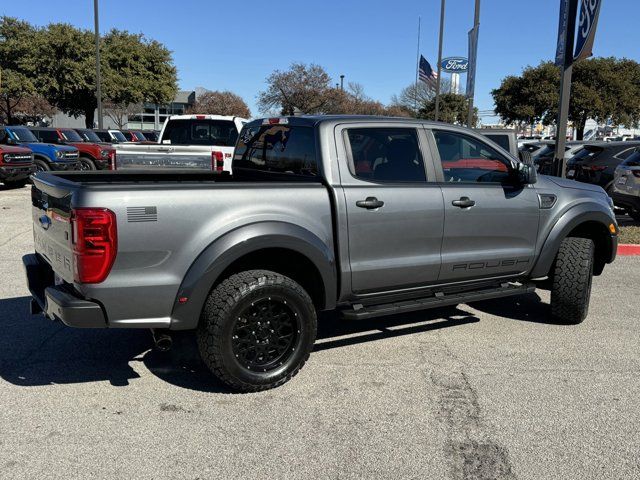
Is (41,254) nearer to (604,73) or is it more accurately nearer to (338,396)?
(338,396)

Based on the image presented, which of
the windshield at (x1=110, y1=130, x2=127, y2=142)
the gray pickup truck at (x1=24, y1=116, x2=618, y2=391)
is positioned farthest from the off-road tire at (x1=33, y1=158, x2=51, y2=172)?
the gray pickup truck at (x1=24, y1=116, x2=618, y2=391)

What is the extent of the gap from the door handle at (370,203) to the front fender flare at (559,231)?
1.85 metres

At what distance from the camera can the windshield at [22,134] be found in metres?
18.8

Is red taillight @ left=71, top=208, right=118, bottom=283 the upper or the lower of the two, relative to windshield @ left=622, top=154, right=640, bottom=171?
lower

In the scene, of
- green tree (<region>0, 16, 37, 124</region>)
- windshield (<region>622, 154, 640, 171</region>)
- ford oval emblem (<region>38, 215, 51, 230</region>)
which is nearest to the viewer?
ford oval emblem (<region>38, 215, 51, 230</region>)

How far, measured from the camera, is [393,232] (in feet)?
14.4

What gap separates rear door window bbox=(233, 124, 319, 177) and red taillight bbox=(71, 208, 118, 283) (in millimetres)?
1572

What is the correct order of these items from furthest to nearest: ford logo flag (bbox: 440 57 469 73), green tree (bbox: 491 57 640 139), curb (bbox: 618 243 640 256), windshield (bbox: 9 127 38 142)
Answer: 1. green tree (bbox: 491 57 640 139)
2. ford logo flag (bbox: 440 57 469 73)
3. windshield (bbox: 9 127 38 142)
4. curb (bbox: 618 243 640 256)

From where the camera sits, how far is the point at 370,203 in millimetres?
4254

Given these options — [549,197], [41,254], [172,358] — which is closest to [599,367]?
[549,197]

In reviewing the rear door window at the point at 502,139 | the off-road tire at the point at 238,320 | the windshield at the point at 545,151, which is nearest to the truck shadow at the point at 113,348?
the off-road tire at the point at 238,320

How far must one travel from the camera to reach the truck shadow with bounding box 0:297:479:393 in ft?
13.9

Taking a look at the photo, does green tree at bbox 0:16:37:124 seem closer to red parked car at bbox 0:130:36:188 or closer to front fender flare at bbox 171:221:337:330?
red parked car at bbox 0:130:36:188

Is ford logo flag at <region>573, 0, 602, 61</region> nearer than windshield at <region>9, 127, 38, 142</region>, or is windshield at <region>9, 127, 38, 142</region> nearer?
ford logo flag at <region>573, 0, 602, 61</region>
